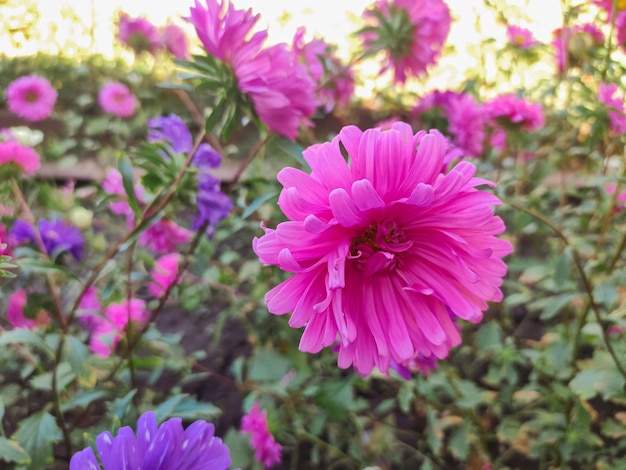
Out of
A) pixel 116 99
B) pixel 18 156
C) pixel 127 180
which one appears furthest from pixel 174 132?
pixel 116 99

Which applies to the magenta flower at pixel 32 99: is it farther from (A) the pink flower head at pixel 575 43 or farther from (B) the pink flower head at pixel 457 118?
(A) the pink flower head at pixel 575 43

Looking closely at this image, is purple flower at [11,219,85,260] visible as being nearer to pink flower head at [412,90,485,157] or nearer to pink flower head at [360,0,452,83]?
pink flower head at [360,0,452,83]

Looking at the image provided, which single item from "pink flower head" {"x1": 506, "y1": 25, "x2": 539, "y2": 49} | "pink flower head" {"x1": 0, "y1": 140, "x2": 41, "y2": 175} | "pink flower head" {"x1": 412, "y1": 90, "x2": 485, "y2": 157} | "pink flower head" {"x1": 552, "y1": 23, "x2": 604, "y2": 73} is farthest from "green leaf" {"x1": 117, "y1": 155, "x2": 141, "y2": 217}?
"pink flower head" {"x1": 506, "y1": 25, "x2": 539, "y2": 49}

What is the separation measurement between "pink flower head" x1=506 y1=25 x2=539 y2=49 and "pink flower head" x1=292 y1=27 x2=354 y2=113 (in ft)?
1.23

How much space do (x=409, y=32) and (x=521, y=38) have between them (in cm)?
48

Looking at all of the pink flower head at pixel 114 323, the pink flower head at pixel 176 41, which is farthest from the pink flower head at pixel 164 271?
the pink flower head at pixel 176 41

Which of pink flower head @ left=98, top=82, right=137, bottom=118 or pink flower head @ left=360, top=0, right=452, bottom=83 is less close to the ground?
pink flower head @ left=360, top=0, right=452, bottom=83

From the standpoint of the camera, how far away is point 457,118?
836mm

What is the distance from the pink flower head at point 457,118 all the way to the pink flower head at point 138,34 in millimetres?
726

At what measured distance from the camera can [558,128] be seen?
1.18m

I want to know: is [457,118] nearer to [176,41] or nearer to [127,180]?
[127,180]

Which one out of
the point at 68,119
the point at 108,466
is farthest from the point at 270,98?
the point at 68,119

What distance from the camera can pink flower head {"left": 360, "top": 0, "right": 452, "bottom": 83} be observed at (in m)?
0.67

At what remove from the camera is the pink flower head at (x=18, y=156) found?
1.99ft
